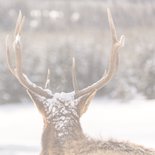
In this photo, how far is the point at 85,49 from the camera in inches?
774

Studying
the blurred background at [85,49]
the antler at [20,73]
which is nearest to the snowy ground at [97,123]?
the blurred background at [85,49]

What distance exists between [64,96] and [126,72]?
1418 cm

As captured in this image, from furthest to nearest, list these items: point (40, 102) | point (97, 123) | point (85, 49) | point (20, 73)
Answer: point (85, 49), point (97, 123), point (20, 73), point (40, 102)

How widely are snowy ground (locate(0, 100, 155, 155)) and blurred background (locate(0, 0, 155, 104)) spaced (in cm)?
39

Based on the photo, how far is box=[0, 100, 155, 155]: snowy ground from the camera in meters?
13.9

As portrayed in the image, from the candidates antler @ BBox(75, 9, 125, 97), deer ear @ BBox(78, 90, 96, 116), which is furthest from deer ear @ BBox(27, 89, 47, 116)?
antler @ BBox(75, 9, 125, 97)

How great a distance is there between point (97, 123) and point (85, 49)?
12.8 ft

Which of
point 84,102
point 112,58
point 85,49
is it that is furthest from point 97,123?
point 84,102

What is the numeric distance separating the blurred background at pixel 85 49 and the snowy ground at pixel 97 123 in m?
0.39

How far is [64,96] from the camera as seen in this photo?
17.5ft

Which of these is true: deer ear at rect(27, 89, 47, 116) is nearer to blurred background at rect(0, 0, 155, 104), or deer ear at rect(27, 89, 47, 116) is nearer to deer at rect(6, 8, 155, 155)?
deer at rect(6, 8, 155, 155)

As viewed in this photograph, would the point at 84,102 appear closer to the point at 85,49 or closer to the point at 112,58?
the point at 112,58

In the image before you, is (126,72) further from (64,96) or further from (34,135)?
(64,96)

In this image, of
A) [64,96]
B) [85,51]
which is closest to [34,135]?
[85,51]
